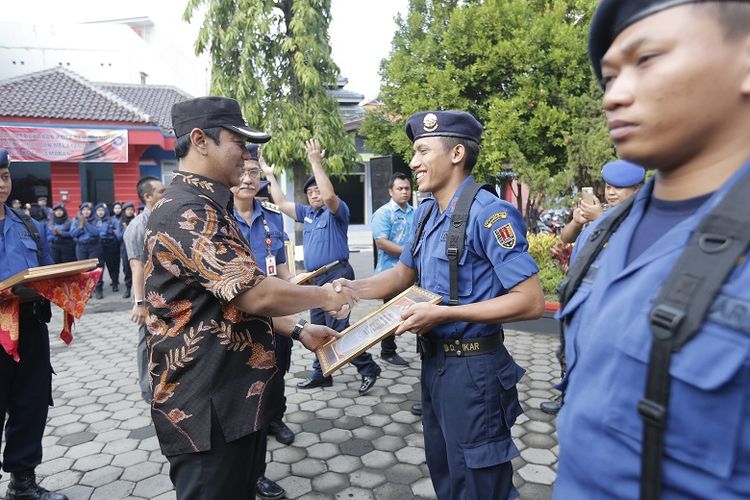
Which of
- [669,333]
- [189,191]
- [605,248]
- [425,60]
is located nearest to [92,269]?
[189,191]

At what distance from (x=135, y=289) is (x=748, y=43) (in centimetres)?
474

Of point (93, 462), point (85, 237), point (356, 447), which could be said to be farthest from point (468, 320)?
point (85, 237)

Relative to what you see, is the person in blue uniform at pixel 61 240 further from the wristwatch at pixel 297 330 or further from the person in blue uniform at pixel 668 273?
the person in blue uniform at pixel 668 273

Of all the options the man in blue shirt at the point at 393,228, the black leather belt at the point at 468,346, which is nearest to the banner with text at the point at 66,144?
the man in blue shirt at the point at 393,228

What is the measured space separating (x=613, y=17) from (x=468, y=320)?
1.33 meters

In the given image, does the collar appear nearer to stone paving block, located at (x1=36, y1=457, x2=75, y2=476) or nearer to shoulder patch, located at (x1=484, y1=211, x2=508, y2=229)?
shoulder patch, located at (x1=484, y1=211, x2=508, y2=229)

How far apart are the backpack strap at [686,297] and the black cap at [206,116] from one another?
5.66 ft

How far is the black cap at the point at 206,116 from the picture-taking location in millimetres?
2025

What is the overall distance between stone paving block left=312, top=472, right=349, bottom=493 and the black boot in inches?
63.2

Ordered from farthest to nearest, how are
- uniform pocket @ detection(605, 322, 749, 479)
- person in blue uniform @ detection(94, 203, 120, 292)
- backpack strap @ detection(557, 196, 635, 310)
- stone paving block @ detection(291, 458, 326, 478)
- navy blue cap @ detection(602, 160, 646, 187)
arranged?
1. person in blue uniform @ detection(94, 203, 120, 292)
2. navy blue cap @ detection(602, 160, 646, 187)
3. stone paving block @ detection(291, 458, 326, 478)
4. backpack strap @ detection(557, 196, 635, 310)
5. uniform pocket @ detection(605, 322, 749, 479)

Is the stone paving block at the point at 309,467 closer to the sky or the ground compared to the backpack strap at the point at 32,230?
closer to the ground

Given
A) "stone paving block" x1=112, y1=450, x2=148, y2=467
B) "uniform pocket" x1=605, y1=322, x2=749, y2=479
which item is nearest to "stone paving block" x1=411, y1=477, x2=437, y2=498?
"stone paving block" x1=112, y1=450, x2=148, y2=467

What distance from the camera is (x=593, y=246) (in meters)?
1.25

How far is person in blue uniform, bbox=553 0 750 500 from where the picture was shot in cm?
81
